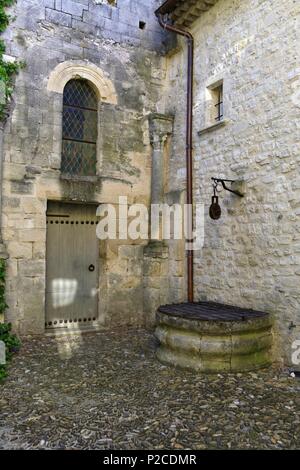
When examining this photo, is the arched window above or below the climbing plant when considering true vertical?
above

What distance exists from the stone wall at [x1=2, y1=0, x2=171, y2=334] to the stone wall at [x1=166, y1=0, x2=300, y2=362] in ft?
3.49

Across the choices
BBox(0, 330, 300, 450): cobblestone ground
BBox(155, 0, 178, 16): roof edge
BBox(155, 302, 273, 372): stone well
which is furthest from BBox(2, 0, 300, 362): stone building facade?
BBox(0, 330, 300, 450): cobblestone ground

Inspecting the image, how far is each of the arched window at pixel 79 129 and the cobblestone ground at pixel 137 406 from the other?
2903mm

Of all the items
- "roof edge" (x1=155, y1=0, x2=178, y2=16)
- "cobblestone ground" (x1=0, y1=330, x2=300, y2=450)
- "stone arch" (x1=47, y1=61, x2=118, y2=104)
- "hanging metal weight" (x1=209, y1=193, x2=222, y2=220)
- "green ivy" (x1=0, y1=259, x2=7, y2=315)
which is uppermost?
"roof edge" (x1=155, y1=0, x2=178, y2=16)

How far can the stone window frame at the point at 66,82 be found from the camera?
225 inches

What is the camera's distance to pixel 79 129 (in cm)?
614

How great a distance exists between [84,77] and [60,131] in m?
0.97

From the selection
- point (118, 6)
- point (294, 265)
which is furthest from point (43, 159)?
point (294, 265)

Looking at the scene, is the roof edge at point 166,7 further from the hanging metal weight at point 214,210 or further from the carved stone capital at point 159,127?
the hanging metal weight at point 214,210

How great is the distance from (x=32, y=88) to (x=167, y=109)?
231 centimetres

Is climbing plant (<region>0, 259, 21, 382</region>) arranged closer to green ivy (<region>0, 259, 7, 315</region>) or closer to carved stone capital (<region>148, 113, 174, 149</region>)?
green ivy (<region>0, 259, 7, 315</region>)

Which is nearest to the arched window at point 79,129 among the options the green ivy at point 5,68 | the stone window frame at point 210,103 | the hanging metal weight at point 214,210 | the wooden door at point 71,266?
the wooden door at point 71,266

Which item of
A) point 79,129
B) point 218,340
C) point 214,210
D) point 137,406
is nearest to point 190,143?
point 214,210

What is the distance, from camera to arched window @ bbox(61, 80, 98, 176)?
6.01 m
